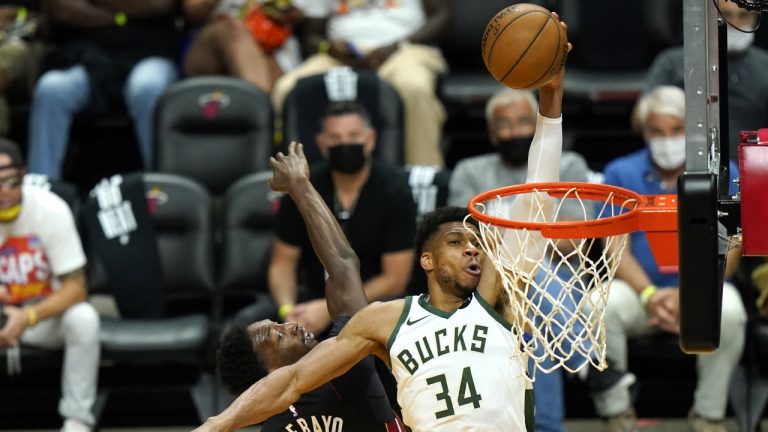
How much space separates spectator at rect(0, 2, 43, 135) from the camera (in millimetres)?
8734

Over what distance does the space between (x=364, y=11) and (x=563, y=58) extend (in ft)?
14.1

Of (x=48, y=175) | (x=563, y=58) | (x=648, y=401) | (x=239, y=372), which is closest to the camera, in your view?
(x=563, y=58)

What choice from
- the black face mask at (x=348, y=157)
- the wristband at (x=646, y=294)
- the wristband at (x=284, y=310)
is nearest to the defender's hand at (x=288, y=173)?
the wristband at (x=284, y=310)

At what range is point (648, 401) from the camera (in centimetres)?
777

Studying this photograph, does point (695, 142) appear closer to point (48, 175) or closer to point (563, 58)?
point (563, 58)

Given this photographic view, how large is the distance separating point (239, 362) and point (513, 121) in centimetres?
268

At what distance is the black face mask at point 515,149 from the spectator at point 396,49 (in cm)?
91

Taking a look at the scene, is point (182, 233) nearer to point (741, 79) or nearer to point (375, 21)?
point (375, 21)

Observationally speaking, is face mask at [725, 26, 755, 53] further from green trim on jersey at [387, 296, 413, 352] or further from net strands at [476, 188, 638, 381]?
green trim on jersey at [387, 296, 413, 352]

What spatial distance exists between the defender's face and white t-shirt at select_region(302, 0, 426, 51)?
3917 millimetres

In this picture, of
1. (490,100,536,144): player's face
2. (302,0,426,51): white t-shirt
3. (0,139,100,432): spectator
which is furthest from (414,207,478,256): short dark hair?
(302,0,426,51): white t-shirt

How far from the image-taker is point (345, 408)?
5434 mm

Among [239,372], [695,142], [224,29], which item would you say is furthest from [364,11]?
[695,142]

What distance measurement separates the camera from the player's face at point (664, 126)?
755 cm
